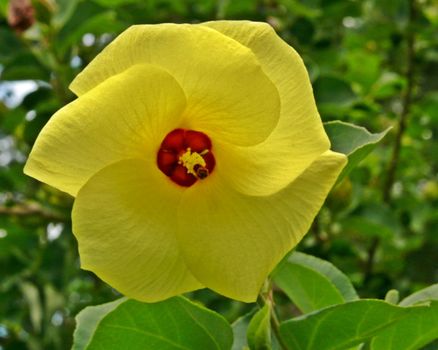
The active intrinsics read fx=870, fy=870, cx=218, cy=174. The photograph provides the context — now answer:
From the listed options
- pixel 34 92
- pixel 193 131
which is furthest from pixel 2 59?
pixel 193 131

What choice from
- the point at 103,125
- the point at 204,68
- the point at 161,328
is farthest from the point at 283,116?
the point at 161,328

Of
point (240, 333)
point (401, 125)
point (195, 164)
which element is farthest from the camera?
point (401, 125)

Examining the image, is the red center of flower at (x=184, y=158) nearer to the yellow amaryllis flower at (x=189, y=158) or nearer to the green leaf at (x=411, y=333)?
the yellow amaryllis flower at (x=189, y=158)

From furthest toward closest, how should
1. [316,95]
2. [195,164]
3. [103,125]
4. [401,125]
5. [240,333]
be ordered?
[401,125], [316,95], [240,333], [195,164], [103,125]

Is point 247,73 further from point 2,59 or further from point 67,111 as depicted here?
point 2,59

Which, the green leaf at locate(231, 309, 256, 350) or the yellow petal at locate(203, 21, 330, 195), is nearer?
the yellow petal at locate(203, 21, 330, 195)

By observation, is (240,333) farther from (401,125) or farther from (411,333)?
(401,125)

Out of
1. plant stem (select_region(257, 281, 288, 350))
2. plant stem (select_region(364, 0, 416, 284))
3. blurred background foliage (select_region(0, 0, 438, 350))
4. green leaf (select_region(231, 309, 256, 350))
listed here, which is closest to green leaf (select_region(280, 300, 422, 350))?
plant stem (select_region(257, 281, 288, 350))

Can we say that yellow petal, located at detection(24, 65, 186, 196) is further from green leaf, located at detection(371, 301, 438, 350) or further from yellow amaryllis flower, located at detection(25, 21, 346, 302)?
green leaf, located at detection(371, 301, 438, 350)
